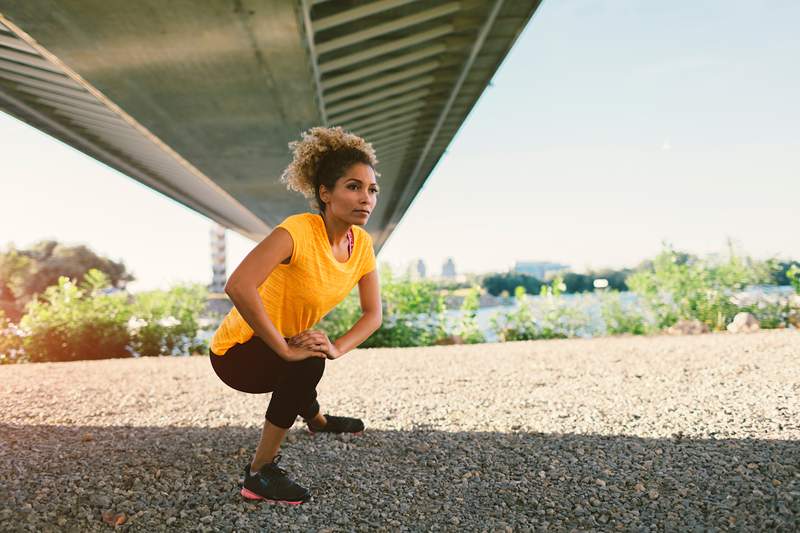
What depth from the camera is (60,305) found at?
342 inches

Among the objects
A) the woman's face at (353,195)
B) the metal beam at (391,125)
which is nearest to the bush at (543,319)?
the metal beam at (391,125)

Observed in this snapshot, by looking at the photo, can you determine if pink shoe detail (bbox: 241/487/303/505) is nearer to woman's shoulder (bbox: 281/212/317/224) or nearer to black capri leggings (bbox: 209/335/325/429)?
black capri leggings (bbox: 209/335/325/429)

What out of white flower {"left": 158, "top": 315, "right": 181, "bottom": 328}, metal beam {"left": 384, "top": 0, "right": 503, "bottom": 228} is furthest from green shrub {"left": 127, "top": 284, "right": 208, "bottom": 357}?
metal beam {"left": 384, "top": 0, "right": 503, "bottom": 228}

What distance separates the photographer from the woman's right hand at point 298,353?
247cm

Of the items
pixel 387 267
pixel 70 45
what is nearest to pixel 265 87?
pixel 70 45

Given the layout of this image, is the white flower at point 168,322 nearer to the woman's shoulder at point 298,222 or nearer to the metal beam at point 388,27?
the metal beam at point 388,27

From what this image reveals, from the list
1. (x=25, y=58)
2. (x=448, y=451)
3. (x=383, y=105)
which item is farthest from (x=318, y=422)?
(x=383, y=105)

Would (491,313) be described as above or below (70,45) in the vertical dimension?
below

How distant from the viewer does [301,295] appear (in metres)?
2.66

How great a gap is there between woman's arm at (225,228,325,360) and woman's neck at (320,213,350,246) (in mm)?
270

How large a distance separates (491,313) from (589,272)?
1783 millimetres

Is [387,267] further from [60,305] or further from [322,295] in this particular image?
[322,295]

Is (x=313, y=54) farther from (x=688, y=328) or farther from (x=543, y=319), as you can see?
(x=688, y=328)

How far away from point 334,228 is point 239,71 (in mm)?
4639
